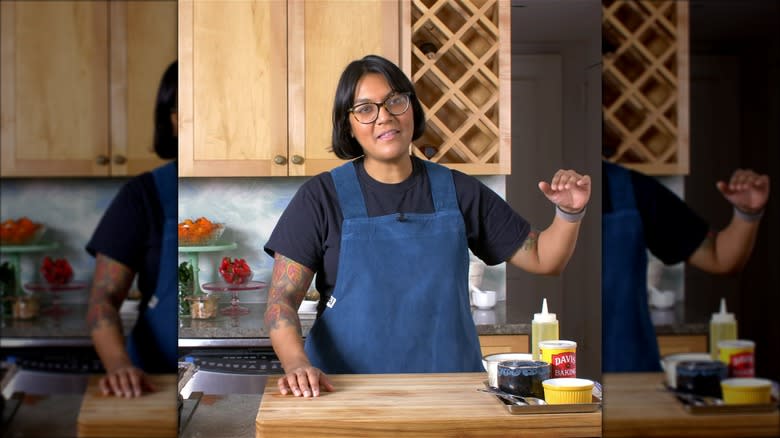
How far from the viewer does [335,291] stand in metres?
1.53

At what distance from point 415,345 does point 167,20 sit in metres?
1.42

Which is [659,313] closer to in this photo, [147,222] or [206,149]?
[147,222]

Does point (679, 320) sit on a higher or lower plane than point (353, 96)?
lower

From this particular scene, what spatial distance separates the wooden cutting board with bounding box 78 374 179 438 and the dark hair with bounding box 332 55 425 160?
148cm

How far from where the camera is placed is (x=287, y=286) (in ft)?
4.98

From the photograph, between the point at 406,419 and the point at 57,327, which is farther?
the point at 406,419

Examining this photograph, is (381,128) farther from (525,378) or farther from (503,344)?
(525,378)

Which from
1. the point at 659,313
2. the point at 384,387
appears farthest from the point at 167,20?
the point at 384,387

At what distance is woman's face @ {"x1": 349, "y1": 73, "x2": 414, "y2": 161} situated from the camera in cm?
163

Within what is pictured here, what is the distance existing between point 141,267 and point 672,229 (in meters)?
0.19

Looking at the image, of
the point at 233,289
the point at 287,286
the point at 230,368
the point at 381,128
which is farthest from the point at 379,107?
the point at 230,368

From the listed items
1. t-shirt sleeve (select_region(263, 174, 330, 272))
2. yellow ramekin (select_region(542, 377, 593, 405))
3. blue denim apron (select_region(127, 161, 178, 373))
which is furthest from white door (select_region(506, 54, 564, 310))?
blue denim apron (select_region(127, 161, 178, 373))

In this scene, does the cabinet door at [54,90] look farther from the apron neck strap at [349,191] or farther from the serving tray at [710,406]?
the apron neck strap at [349,191]

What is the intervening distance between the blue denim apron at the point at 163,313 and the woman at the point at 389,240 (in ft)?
4.07
